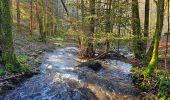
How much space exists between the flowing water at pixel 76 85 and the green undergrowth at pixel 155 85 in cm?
45

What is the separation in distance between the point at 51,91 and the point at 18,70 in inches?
93.2

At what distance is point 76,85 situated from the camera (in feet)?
42.1

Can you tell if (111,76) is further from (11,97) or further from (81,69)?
(11,97)

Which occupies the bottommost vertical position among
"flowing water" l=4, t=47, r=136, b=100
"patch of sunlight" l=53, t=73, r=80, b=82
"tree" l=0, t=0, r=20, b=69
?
"flowing water" l=4, t=47, r=136, b=100

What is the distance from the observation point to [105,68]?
56.9 feet

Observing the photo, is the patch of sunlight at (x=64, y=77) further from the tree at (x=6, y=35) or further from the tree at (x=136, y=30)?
the tree at (x=136, y=30)

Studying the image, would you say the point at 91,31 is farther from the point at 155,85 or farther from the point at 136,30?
the point at 155,85

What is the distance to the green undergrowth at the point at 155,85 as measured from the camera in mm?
11219

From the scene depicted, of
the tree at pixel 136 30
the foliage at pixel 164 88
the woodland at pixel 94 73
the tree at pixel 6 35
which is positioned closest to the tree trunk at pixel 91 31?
the woodland at pixel 94 73

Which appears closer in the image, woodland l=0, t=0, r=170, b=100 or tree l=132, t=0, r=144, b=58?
woodland l=0, t=0, r=170, b=100

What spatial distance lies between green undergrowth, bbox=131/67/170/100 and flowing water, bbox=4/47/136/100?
454 millimetres

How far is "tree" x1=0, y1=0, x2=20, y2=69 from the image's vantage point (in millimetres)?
12914

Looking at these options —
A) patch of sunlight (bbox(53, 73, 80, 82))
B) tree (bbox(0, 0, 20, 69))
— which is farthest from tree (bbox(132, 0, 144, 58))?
tree (bbox(0, 0, 20, 69))

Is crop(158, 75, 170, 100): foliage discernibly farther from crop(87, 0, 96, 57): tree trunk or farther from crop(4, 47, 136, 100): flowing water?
crop(87, 0, 96, 57): tree trunk
